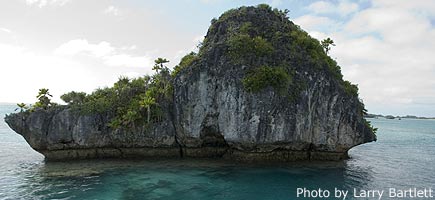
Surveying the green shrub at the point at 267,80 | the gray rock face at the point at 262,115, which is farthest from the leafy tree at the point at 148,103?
the green shrub at the point at 267,80

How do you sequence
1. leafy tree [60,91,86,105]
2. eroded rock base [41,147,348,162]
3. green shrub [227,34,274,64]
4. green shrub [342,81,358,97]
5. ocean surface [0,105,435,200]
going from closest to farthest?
1. ocean surface [0,105,435,200]
2. green shrub [227,34,274,64]
3. eroded rock base [41,147,348,162]
4. green shrub [342,81,358,97]
5. leafy tree [60,91,86,105]

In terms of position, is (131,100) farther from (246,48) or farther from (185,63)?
(246,48)

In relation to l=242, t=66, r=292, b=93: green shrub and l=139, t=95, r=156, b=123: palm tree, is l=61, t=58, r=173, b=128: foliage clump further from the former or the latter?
l=242, t=66, r=292, b=93: green shrub

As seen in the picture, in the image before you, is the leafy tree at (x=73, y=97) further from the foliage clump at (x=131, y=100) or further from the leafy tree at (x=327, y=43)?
the leafy tree at (x=327, y=43)

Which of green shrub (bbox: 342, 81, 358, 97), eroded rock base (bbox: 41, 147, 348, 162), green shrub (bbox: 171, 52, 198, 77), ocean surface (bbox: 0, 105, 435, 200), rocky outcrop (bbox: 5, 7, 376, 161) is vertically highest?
green shrub (bbox: 171, 52, 198, 77)

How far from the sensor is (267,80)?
2589cm

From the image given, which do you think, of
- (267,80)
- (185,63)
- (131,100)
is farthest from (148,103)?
(267,80)

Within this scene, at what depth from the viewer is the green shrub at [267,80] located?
25734mm

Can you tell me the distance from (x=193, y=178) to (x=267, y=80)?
1031cm

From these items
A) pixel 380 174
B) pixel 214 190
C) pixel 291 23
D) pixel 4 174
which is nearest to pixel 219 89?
pixel 214 190

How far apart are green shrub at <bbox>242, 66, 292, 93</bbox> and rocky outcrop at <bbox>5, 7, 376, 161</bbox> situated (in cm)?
44

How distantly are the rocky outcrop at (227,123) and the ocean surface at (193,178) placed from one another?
1768 millimetres

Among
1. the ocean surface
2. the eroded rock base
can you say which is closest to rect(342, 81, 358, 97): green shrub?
the eroded rock base

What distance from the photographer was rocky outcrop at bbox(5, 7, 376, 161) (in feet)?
84.7
